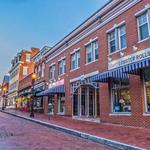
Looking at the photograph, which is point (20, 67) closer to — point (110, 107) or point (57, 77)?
point (57, 77)

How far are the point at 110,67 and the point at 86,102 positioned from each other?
499 cm

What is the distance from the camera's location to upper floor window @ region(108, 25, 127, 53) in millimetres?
13648

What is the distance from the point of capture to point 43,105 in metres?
26.5

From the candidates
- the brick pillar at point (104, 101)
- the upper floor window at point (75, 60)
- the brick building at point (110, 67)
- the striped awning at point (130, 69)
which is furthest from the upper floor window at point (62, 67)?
the striped awning at point (130, 69)

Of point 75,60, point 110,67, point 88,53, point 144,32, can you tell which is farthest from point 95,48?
point 144,32

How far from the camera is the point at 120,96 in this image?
44.0ft

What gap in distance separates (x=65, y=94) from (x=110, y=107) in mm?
7579

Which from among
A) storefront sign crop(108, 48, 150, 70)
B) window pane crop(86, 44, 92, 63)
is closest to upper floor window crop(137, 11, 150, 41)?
storefront sign crop(108, 48, 150, 70)

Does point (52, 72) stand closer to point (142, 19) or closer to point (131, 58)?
point (131, 58)

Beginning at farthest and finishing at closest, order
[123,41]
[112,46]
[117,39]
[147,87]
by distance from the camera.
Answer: [112,46] → [117,39] → [123,41] → [147,87]

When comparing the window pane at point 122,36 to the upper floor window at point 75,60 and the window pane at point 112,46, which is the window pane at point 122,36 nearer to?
the window pane at point 112,46

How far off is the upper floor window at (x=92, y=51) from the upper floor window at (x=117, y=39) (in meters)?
1.99

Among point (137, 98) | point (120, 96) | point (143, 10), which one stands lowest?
point (137, 98)

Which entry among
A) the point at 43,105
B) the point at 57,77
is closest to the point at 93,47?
the point at 57,77
